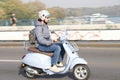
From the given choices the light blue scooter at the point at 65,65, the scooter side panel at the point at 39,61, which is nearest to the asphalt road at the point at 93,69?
the light blue scooter at the point at 65,65

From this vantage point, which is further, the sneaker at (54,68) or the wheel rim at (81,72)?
the sneaker at (54,68)

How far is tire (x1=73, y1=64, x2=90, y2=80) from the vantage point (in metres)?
8.96

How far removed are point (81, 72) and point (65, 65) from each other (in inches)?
17.8

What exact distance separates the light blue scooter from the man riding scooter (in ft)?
0.47

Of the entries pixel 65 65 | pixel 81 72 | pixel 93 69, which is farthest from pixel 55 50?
pixel 93 69

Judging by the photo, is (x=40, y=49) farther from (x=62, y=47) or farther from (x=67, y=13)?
(x=67, y=13)

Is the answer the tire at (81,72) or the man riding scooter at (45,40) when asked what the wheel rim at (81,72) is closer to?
the tire at (81,72)

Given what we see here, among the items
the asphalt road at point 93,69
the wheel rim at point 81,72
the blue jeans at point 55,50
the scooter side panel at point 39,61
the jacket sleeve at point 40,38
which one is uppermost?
the jacket sleeve at point 40,38

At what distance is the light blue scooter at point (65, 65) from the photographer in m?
8.98

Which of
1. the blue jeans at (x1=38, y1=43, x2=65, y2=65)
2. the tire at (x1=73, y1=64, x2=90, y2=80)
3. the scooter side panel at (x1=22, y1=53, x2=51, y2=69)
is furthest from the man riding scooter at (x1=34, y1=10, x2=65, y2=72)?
the tire at (x1=73, y1=64, x2=90, y2=80)

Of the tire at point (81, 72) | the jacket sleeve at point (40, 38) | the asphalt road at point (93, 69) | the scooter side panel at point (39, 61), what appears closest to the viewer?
the tire at point (81, 72)

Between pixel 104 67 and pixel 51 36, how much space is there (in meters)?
2.72

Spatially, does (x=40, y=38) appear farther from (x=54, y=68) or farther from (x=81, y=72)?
(x=81, y=72)

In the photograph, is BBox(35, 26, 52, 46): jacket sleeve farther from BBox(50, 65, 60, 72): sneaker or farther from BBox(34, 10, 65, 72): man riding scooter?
BBox(50, 65, 60, 72): sneaker
